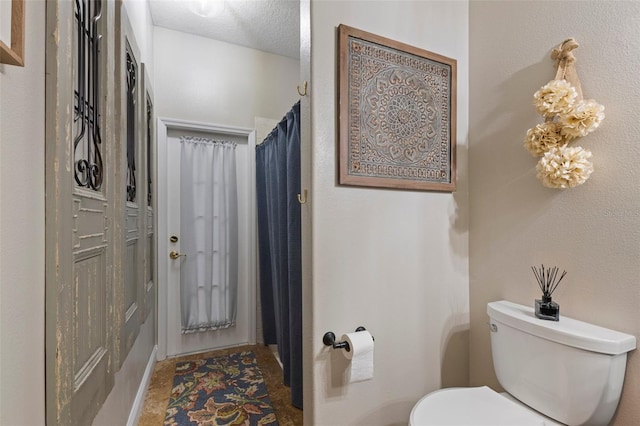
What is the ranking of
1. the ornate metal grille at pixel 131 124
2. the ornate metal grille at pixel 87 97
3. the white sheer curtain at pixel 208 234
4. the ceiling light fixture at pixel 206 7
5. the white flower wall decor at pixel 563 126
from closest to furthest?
the ornate metal grille at pixel 87 97, the white flower wall decor at pixel 563 126, the ornate metal grille at pixel 131 124, the ceiling light fixture at pixel 206 7, the white sheer curtain at pixel 208 234

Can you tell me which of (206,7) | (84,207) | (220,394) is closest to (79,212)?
(84,207)

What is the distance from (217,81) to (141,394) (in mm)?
2536

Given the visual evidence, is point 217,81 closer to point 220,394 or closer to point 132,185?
point 132,185

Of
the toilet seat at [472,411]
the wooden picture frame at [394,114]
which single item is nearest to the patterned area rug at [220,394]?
the toilet seat at [472,411]

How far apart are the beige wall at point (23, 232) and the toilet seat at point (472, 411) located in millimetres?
1055

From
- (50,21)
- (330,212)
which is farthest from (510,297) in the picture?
(50,21)

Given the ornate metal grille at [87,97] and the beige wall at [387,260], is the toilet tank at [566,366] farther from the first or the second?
the ornate metal grille at [87,97]

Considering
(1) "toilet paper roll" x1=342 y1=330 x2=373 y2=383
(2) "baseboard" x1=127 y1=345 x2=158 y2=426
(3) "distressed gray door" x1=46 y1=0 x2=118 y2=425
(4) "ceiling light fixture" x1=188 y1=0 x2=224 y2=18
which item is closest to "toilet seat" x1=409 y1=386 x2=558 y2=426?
(1) "toilet paper roll" x1=342 y1=330 x2=373 y2=383

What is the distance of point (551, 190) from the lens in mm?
1183

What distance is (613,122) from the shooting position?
3.33 feet

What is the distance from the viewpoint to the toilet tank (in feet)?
3.07

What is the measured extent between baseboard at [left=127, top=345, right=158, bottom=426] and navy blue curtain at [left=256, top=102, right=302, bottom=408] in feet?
2.98

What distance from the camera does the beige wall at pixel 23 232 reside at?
573 millimetres

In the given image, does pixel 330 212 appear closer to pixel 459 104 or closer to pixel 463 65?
pixel 459 104
